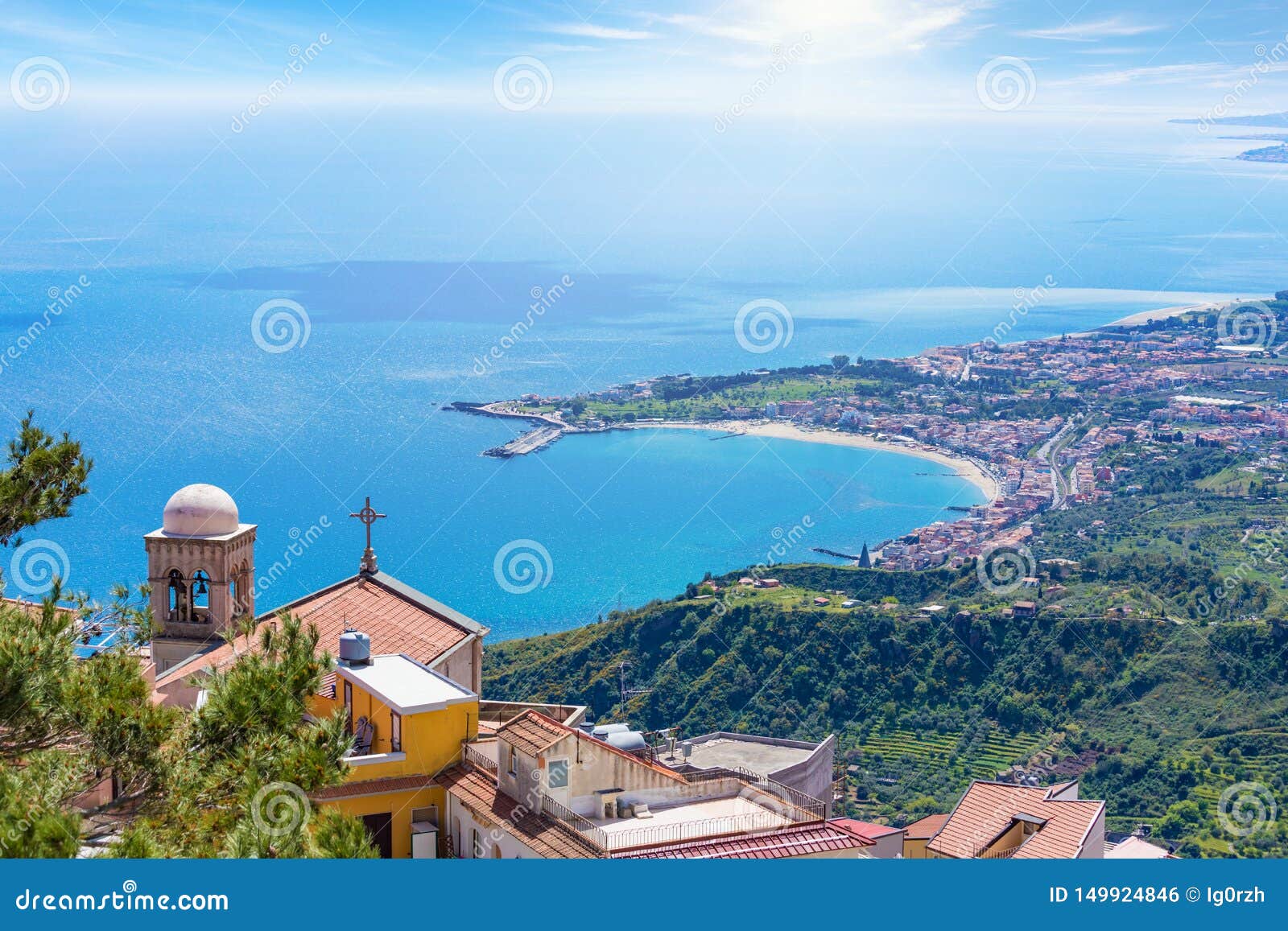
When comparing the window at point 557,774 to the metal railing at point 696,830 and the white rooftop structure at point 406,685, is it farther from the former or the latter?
the white rooftop structure at point 406,685

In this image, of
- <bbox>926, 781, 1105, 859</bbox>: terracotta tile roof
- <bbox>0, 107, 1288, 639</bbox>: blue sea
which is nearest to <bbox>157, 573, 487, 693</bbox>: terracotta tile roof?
<bbox>926, 781, 1105, 859</bbox>: terracotta tile roof

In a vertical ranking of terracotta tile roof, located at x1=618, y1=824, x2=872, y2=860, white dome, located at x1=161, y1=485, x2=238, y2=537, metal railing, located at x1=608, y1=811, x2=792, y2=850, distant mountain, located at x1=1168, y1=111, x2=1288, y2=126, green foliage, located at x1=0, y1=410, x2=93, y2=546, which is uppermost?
distant mountain, located at x1=1168, y1=111, x2=1288, y2=126

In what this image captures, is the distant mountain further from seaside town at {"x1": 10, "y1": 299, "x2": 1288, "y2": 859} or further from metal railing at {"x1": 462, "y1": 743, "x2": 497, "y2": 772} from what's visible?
Result: metal railing at {"x1": 462, "y1": 743, "x2": 497, "y2": 772}

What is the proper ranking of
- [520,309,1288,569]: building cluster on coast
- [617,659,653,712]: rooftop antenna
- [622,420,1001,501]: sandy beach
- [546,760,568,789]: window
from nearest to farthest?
[546,760,568,789]: window, [617,659,653,712]: rooftop antenna, [520,309,1288,569]: building cluster on coast, [622,420,1001,501]: sandy beach

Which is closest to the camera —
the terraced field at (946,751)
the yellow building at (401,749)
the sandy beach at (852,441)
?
the yellow building at (401,749)

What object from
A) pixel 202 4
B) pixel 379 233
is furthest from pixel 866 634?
pixel 379 233

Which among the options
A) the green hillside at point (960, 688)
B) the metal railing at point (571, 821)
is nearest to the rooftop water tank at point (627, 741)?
the metal railing at point (571, 821)

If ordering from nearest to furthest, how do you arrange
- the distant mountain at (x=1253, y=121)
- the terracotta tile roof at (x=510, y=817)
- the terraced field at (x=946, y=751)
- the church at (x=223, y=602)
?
the terracotta tile roof at (x=510, y=817) < the church at (x=223, y=602) < the terraced field at (x=946, y=751) < the distant mountain at (x=1253, y=121)

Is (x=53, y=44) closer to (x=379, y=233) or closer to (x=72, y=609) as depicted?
(x=379, y=233)
